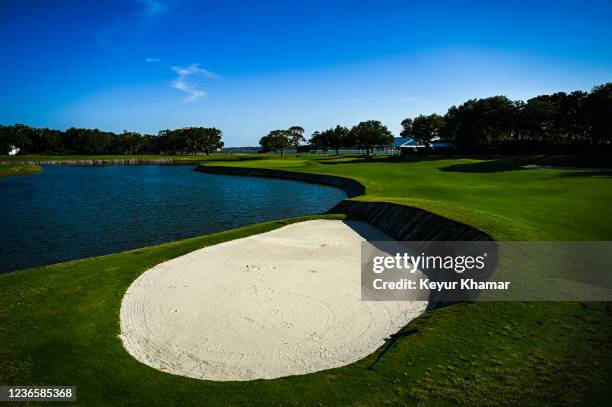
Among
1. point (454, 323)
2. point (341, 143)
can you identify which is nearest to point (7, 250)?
point (454, 323)

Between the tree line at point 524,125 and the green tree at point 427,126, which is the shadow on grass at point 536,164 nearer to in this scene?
the tree line at point 524,125

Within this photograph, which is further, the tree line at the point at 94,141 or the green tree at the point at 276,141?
the tree line at the point at 94,141

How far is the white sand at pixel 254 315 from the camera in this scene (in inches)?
409

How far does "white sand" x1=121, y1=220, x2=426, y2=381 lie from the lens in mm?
10391

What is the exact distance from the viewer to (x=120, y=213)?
37.2 metres

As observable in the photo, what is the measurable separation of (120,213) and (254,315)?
2940 cm

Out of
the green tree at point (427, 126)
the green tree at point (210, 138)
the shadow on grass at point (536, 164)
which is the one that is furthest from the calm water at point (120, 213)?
the green tree at point (210, 138)

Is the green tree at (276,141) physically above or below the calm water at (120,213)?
above

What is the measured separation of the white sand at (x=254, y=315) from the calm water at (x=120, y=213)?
9.84 metres

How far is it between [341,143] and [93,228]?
124 meters

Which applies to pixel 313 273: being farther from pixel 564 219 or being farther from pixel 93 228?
pixel 93 228

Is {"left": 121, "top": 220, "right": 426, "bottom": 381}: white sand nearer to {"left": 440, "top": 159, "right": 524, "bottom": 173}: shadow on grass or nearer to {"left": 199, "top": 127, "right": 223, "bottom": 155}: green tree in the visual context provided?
{"left": 440, "top": 159, "right": 524, "bottom": 173}: shadow on grass

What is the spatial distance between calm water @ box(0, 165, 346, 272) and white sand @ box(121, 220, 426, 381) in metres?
9.84

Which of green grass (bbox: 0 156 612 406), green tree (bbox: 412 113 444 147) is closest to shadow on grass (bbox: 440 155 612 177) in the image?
green grass (bbox: 0 156 612 406)
